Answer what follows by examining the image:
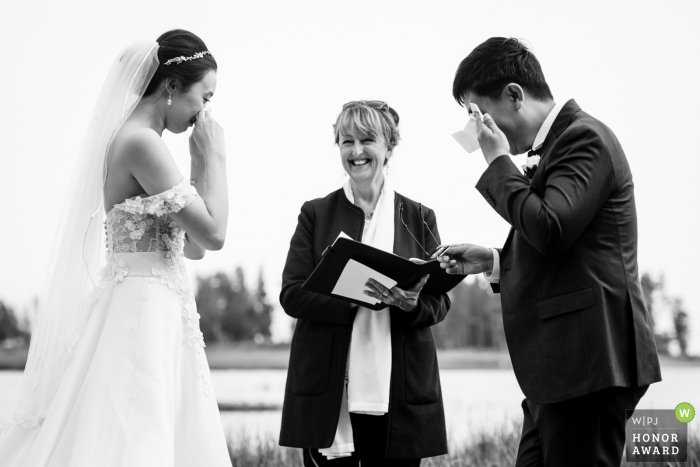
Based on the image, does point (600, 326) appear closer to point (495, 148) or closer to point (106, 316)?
point (495, 148)

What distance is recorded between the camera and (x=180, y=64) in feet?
7.13

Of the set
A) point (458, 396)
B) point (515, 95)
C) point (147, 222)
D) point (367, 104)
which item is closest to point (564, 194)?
point (515, 95)

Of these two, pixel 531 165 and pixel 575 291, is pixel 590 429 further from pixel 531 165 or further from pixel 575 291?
pixel 531 165

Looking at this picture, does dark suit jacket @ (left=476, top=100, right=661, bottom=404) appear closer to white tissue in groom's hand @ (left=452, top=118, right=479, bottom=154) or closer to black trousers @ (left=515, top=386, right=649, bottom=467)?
black trousers @ (left=515, top=386, right=649, bottom=467)

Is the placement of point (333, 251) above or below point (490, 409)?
above

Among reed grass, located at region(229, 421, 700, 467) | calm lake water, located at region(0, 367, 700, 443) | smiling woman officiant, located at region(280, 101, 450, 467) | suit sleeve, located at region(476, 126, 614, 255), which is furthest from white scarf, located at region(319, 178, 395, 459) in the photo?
calm lake water, located at region(0, 367, 700, 443)

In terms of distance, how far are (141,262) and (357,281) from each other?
76cm

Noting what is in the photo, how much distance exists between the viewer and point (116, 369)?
6.29ft

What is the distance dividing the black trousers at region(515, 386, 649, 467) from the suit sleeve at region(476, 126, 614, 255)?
40 centimetres

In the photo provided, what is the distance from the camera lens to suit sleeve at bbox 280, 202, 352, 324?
2527mm

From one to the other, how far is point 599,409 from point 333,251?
990 millimetres

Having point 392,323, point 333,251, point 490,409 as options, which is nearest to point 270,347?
point 490,409

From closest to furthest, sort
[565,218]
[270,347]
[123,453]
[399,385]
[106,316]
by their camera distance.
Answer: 1. [565,218]
2. [123,453]
3. [106,316]
4. [399,385]
5. [270,347]

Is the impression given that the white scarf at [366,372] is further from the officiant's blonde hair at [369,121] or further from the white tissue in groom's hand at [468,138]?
the white tissue in groom's hand at [468,138]
